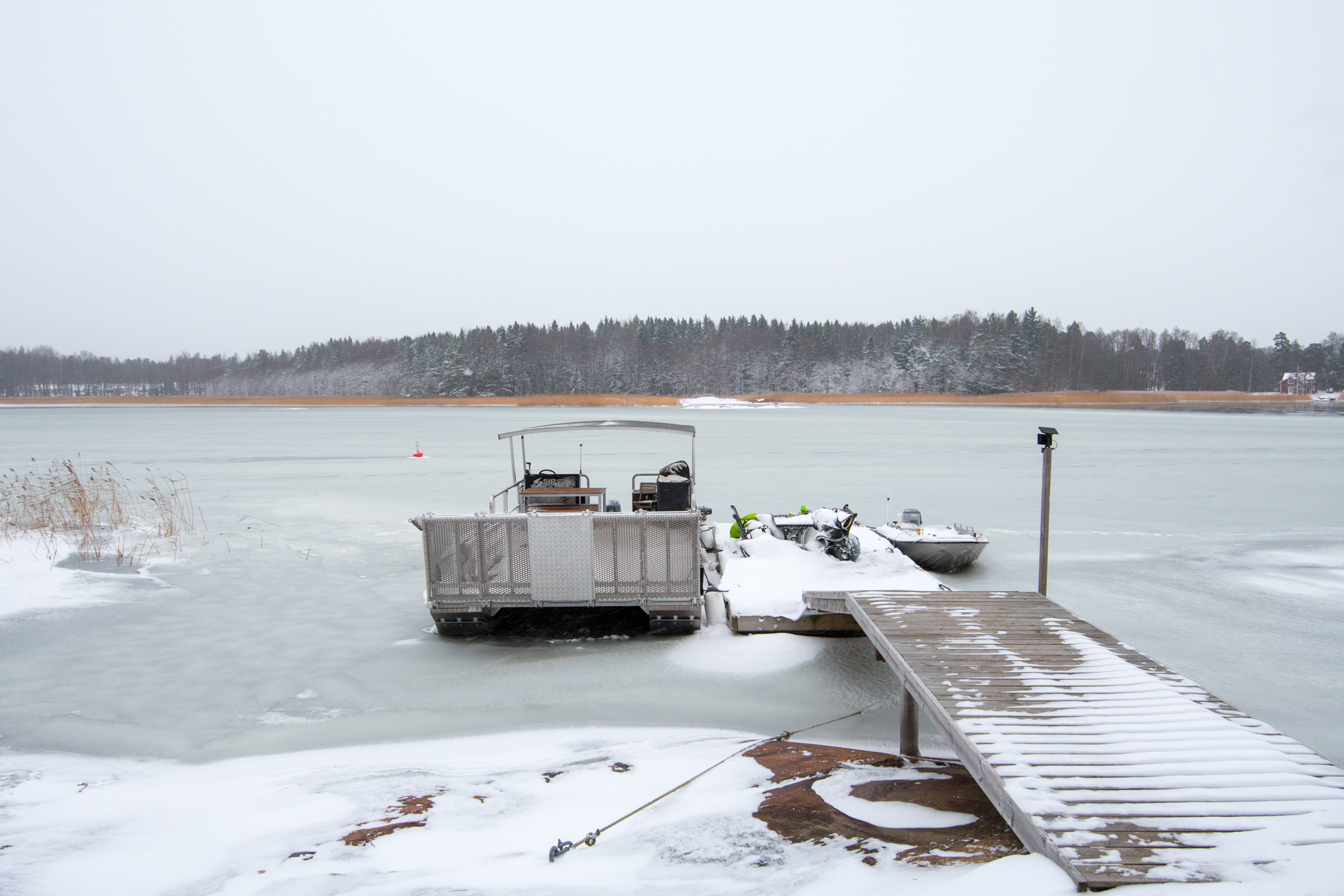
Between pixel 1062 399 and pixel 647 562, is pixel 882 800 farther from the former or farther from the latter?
pixel 1062 399

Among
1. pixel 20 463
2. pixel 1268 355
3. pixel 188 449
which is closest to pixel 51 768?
pixel 20 463

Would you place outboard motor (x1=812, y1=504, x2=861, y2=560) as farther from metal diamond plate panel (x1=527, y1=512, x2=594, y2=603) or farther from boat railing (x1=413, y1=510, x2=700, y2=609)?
metal diamond plate panel (x1=527, y1=512, x2=594, y2=603)

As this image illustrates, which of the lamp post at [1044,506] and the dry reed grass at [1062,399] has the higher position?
the dry reed grass at [1062,399]

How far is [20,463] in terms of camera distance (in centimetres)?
2141

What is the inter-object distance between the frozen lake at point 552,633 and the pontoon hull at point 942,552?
0.30 meters

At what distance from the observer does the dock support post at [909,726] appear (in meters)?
4.76

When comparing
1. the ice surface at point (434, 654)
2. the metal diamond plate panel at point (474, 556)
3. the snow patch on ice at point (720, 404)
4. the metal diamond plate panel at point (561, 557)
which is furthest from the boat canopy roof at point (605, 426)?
the snow patch on ice at point (720, 404)

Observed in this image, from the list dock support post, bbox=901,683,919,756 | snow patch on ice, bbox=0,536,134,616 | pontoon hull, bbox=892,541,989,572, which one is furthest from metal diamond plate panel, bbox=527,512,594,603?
snow patch on ice, bbox=0,536,134,616

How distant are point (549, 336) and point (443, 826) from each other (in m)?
89.4

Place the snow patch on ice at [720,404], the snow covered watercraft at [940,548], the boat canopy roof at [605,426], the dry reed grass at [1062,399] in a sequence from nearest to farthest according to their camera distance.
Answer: the boat canopy roof at [605,426]
the snow covered watercraft at [940,548]
the dry reed grass at [1062,399]
the snow patch on ice at [720,404]

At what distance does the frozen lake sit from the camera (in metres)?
5.56

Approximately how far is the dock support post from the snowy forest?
76138 millimetres

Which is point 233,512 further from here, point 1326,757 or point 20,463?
point 1326,757

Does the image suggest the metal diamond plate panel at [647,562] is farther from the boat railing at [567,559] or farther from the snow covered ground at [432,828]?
the snow covered ground at [432,828]
